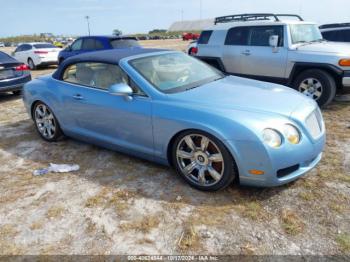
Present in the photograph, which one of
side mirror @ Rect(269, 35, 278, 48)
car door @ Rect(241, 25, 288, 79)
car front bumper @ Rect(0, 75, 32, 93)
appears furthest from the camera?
car front bumper @ Rect(0, 75, 32, 93)

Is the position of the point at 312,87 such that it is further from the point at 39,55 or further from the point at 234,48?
the point at 39,55

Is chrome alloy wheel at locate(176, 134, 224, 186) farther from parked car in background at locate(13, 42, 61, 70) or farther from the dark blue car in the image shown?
parked car in background at locate(13, 42, 61, 70)

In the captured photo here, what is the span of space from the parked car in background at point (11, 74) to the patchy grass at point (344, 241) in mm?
7956

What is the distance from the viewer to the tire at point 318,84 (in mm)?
6109

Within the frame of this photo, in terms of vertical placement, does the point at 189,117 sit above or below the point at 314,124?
above

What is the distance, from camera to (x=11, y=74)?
7969 mm

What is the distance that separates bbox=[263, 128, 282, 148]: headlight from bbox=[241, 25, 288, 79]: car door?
13.5 feet

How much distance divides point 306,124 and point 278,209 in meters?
0.91

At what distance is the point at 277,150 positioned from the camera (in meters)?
2.85

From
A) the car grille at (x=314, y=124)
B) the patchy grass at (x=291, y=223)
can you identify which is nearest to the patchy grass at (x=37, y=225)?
the patchy grass at (x=291, y=223)

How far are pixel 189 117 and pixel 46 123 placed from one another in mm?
2855

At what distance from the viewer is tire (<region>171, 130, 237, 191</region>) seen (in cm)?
307

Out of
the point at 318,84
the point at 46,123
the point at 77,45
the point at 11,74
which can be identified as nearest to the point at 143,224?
the point at 46,123

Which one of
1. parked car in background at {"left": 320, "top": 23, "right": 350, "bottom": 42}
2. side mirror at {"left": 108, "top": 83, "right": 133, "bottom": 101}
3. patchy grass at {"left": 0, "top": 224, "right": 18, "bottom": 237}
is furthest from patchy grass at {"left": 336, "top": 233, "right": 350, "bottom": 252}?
parked car in background at {"left": 320, "top": 23, "right": 350, "bottom": 42}
